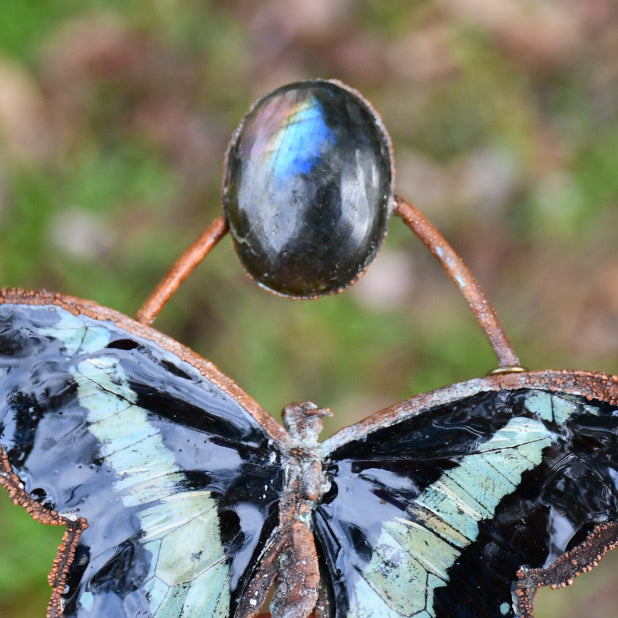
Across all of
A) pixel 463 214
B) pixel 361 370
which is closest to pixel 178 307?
pixel 361 370

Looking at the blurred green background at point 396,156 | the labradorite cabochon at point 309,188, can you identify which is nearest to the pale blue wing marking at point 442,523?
the labradorite cabochon at point 309,188

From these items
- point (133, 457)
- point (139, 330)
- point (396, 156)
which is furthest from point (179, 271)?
point (396, 156)

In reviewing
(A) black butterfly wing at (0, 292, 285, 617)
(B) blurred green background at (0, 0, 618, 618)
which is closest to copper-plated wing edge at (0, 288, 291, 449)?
(A) black butterfly wing at (0, 292, 285, 617)

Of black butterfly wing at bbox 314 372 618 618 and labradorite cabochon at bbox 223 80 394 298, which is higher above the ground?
labradorite cabochon at bbox 223 80 394 298

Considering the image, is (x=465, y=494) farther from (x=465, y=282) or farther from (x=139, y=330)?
(x=139, y=330)

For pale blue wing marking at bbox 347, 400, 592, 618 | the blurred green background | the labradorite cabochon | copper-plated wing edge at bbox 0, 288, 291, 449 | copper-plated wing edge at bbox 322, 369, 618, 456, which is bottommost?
pale blue wing marking at bbox 347, 400, 592, 618

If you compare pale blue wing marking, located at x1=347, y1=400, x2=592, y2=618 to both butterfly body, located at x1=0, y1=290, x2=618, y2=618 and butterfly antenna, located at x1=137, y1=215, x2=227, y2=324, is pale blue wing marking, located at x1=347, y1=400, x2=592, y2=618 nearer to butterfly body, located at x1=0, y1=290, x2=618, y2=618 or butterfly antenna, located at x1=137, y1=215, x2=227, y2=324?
butterfly body, located at x1=0, y1=290, x2=618, y2=618

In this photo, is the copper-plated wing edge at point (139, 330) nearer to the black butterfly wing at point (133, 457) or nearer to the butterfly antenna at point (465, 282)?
the black butterfly wing at point (133, 457)
